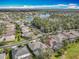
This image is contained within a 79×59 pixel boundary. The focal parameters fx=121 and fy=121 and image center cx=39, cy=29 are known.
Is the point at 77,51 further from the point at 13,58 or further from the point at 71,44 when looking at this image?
the point at 13,58

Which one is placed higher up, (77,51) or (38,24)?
(38,24)

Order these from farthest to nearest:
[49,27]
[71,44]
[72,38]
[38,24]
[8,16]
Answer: [8,16], [38,24], [49,27], [72,38], [71,44]

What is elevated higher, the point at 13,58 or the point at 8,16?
the point at 8,16

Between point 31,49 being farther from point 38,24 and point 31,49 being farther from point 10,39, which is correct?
point 38,24

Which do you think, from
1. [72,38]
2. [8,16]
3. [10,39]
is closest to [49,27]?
[72,38]

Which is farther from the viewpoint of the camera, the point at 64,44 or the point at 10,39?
the point at 10,39

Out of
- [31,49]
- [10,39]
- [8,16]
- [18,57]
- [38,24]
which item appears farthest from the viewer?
[8,16]

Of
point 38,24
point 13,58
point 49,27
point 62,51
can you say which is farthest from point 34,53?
point 38,24

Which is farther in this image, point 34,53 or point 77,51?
point 77,51

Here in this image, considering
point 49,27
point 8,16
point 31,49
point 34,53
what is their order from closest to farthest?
point 34,53, point 31,49, point 49,27, point 8,16
